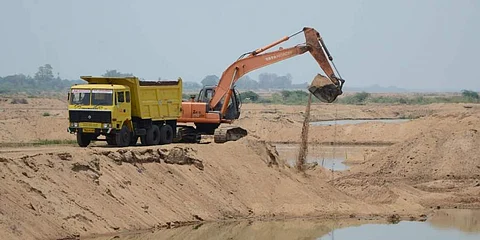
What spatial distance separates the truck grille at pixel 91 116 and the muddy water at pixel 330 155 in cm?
1602

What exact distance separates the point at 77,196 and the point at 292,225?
25.1 ft

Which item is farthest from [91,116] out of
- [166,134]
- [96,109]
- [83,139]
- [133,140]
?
[166,134]

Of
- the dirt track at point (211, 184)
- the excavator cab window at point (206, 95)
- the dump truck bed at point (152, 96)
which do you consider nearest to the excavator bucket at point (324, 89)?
the dirt track at point (211, 184)

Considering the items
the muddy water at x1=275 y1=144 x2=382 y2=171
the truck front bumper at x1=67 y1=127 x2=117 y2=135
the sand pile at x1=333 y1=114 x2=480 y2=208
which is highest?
the truck front bumper at x1=67 y1=127 x2=117 y2=135

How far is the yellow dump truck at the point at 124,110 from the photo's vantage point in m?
32.3

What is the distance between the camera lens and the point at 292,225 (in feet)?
99.8

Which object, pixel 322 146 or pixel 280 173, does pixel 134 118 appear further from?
pixel 322 146

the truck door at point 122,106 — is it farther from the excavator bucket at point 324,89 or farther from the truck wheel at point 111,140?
the excavator bucket at point 324,89

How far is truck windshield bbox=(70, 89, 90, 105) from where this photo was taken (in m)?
32.5

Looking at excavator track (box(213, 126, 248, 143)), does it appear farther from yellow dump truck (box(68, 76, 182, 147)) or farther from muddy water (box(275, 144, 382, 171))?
muddy water (box(275, 144, 382, 171))

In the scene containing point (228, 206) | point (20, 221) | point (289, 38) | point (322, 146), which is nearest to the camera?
point (20, 221)

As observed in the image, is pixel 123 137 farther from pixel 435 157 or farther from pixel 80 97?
pixel 435 157

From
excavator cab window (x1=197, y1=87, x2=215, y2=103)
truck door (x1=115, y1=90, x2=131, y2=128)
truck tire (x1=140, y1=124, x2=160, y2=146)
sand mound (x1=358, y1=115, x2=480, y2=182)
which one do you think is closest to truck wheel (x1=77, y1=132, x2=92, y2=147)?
truck door (x1=115, y1=90, x2=131, y2=128)

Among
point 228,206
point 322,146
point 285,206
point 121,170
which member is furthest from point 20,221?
point 322,146
